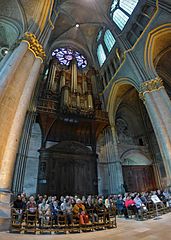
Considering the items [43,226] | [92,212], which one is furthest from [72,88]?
[43,226]

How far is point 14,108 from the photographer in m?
5.61

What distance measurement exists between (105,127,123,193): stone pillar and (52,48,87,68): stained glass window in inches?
400

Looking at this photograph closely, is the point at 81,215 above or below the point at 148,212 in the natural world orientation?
above

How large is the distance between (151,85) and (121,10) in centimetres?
886

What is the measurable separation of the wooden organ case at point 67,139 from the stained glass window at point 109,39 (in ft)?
20.7

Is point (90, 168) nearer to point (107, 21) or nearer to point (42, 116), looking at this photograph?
point (42, 116)

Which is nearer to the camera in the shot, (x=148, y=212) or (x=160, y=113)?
(x=148, y=212)

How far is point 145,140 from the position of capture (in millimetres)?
15258

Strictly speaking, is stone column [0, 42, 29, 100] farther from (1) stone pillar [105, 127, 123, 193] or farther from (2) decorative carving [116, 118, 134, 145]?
(2) decorative carving [116, 118, 134, 145]

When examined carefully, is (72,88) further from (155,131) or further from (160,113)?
(155,131)

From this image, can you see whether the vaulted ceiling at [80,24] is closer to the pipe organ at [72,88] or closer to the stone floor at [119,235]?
the pipe organ at [72,88]

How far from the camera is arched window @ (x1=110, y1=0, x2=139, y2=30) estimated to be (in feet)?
42.5

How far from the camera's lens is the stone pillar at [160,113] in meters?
8.35

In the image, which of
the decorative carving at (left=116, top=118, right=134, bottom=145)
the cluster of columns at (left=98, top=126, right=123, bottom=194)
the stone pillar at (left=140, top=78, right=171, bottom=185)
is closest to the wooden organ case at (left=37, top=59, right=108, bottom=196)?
the cluster of columns at (left=98, top=126, right=123, bottom=194)
